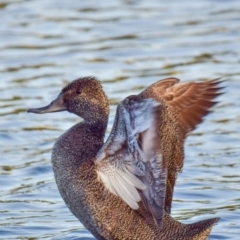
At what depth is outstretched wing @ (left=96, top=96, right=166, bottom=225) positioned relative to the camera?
20.3ft

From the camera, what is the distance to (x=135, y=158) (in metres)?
6.47

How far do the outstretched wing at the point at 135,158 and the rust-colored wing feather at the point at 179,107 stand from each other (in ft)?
1.64

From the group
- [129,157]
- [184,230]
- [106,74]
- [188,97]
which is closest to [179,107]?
[188,97]

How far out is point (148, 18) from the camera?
46.6ft

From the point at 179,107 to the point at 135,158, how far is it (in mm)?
1050

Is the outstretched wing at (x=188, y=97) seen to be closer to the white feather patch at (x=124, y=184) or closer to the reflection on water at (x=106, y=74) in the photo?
the white feather patch at (x=124, y=184)

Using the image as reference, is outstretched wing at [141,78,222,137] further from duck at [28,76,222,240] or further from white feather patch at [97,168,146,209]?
white feather patch at [97,168,146,209]

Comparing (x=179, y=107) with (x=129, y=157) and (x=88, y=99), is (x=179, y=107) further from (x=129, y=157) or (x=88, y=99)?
(x=129, y=157)

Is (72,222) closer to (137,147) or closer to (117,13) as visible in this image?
(137,147)

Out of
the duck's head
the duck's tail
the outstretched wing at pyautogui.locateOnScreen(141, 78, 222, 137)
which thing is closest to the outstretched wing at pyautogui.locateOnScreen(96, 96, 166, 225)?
the duck's tail

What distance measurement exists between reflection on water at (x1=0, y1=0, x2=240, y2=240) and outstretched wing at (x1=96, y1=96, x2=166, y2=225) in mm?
1355

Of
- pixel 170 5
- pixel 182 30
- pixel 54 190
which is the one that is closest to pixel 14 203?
pixel 54 190

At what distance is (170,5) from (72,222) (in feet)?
22.7

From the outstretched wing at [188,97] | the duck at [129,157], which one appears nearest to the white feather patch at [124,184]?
the duck at [129,157]
